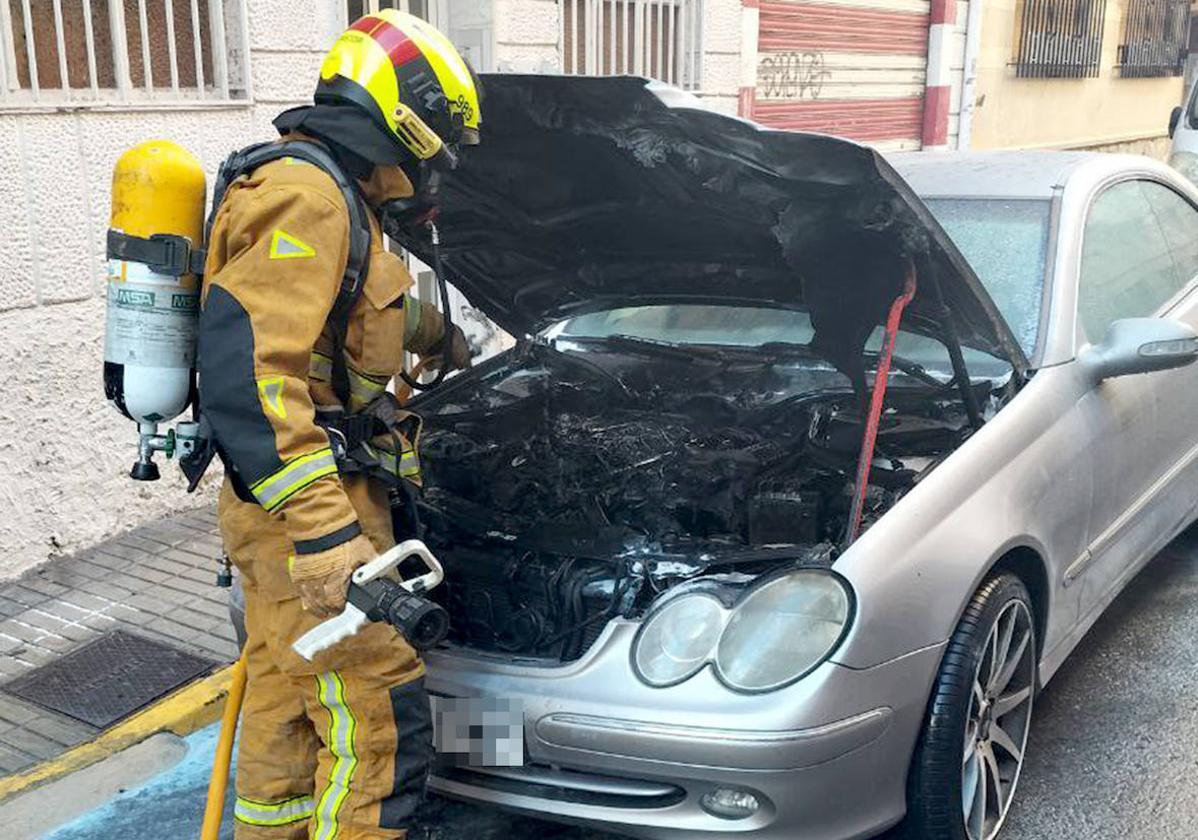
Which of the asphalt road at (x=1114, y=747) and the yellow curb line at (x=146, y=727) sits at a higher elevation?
the asphalt road at (x=1114, y=747)

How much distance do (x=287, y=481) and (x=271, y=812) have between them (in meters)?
0.84

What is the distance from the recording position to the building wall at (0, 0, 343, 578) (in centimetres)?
450

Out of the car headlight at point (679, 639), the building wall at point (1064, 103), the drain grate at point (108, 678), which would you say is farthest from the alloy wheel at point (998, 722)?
the building wall at point (1064, 103)

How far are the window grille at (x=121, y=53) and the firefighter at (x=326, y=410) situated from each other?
251cm

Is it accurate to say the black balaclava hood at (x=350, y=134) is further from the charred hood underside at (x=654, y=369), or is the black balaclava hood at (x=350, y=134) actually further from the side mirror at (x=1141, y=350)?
the side mirror at (x=1141, y=350)

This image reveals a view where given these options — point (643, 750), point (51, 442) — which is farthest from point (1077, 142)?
point (643, 750)

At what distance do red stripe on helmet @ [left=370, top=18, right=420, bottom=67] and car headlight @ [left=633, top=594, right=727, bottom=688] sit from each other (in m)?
1.26

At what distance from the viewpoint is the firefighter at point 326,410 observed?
7.27 feet

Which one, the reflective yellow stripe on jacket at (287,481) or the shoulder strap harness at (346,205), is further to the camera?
the shoulder strap harness at (346,205)

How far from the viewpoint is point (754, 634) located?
7.89 ft

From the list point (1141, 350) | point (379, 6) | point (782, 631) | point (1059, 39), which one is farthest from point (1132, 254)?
point (1059, 39)

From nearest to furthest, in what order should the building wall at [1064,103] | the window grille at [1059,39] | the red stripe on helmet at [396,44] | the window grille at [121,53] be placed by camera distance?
the red stripe on helmet at [396,44] < the window grille at [121,53] < the building wall at [1064,103] < the window grille at [1059,39]

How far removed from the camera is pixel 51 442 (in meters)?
4.66

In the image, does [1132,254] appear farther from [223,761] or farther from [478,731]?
[223,761]
